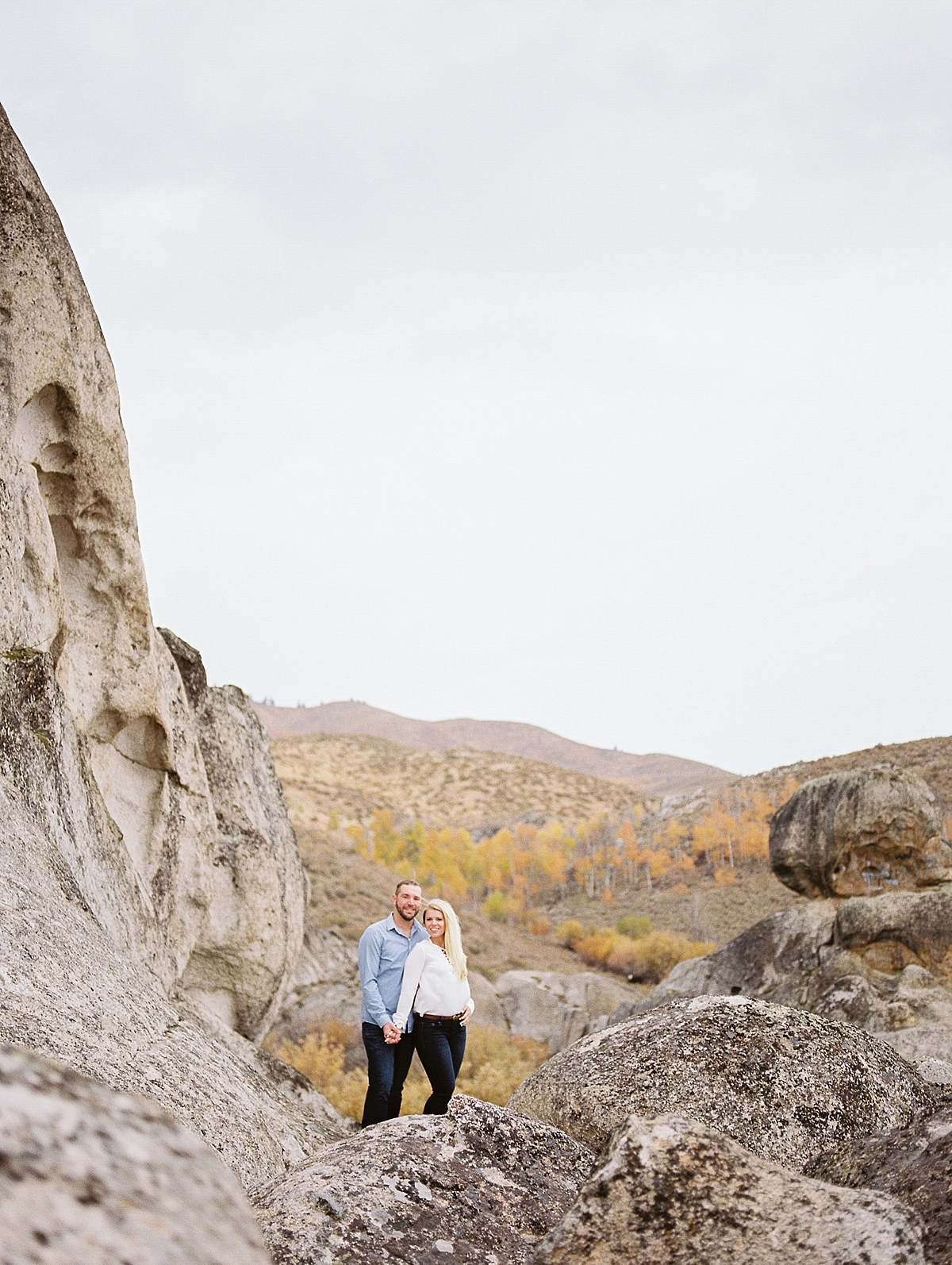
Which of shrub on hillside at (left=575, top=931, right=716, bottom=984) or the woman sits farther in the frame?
shrub on hillside at (left=575, top=931, right=716, bottom=984)

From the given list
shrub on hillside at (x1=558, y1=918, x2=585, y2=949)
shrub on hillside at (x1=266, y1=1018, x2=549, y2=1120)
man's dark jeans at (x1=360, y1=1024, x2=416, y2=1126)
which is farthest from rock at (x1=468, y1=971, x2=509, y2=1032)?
shrub on hillside at (x1=558, y1=918, x2=585, y2=949)

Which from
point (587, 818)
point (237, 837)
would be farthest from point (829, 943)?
point (587, 818)

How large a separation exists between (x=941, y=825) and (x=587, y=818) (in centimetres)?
8677

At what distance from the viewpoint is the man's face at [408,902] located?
24.0 ft

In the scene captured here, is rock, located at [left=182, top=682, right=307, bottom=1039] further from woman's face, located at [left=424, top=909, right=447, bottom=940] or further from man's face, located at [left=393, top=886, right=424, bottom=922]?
woman's face, located at [left=424, top=909, right=447, bottom=940]

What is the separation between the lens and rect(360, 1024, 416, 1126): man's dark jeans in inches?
280

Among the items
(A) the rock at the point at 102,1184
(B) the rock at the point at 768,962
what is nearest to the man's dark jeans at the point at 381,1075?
(A) the rock at the point at 102,1184

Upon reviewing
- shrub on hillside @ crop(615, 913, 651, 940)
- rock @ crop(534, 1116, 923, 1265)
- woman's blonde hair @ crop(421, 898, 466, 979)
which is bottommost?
shrub on hillside @ crop(615, 913, 651, 940)

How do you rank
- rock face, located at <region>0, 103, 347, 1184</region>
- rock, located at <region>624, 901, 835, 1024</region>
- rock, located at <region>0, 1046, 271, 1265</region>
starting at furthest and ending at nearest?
1. rock, located at <region>624, 901, 835, 1024</region>
2. rock face, located at <region>0, 103, 347, 1184</region>
3. rock, located at <region>0, 1046, 271, 1265</region>

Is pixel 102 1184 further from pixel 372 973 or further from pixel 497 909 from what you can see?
pixel 497 909

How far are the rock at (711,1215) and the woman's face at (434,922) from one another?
4.18 metres

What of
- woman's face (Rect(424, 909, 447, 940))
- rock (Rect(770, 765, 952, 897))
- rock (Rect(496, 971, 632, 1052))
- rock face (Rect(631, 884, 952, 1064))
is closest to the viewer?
woman's face (Rect(424, 909, 447, 940))

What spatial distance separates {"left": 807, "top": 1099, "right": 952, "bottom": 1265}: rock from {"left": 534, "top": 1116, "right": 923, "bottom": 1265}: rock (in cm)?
43

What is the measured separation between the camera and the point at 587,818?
108000mm
